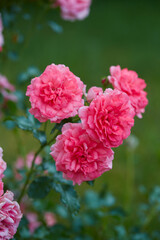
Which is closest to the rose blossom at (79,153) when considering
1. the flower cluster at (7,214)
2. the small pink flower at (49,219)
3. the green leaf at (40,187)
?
the flower cluster at (7,214)

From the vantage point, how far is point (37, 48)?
4.08 meters

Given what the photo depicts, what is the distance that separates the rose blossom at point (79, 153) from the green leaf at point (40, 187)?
24cm

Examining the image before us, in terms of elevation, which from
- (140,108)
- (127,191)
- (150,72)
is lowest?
(140,108)

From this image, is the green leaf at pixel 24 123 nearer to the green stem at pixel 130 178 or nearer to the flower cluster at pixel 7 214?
the flower cluster at pixel 7 214

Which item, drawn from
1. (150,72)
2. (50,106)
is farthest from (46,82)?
(150,72)

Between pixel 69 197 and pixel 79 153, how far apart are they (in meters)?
0.23

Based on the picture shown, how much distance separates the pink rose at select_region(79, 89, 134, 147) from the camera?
79cm

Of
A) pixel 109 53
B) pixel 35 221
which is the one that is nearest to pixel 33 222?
pixel 35 221

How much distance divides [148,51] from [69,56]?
3.63 ft

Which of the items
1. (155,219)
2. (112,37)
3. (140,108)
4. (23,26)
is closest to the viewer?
(140,108)

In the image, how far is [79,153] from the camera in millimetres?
812

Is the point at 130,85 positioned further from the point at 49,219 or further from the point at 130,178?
the point at 130,178

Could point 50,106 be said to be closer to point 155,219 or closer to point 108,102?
point 108,102

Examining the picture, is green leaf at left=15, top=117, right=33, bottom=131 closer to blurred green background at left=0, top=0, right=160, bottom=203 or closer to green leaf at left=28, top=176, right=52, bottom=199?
green leaf at left=28, top=176, right=52, bottom=199
